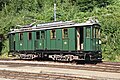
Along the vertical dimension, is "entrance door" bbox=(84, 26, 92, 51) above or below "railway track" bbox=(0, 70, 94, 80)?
above

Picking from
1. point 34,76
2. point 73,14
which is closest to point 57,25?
point 34,76

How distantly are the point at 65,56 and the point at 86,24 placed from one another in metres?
3.36

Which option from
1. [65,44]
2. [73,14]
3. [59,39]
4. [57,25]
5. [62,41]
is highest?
[73,14]

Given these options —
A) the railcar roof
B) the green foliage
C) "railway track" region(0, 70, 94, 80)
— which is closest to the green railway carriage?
Answer: the railcar roof

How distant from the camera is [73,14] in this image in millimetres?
35688

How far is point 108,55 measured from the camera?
2478cm

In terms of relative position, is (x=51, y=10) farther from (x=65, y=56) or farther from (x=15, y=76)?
(x=15, y=76)

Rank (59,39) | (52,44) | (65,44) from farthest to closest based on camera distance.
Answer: (52,44), (59,39), (65,44)

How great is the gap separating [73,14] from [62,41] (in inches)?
516

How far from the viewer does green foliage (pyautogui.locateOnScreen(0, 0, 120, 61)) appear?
25611mm

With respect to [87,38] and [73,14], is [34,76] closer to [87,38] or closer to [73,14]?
[87,38]

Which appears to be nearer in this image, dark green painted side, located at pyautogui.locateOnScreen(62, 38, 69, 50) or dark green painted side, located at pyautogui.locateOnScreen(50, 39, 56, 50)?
dark green painted side, located at pyautogui.locateOnScreen(62, 38, 69, 50)

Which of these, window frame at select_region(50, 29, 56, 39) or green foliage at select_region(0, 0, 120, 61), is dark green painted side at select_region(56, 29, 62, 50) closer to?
window frame at select_region(50, 29, 56, 39)

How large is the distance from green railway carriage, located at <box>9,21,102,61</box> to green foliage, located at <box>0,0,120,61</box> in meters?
3.33
